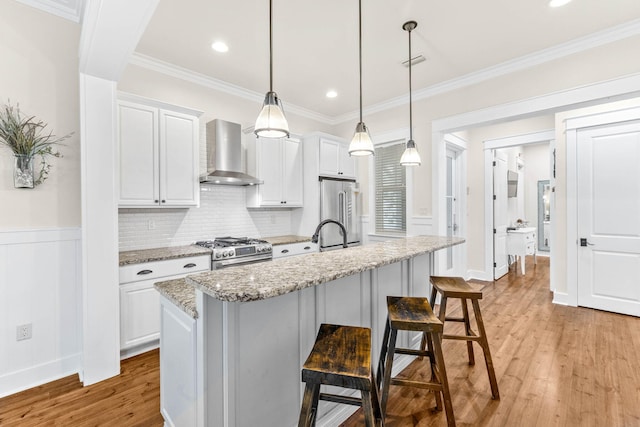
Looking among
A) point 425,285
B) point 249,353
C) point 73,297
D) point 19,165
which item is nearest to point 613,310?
point 425,285

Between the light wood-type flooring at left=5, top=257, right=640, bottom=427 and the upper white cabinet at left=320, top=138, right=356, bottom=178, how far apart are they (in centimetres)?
273

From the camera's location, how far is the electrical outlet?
215cm

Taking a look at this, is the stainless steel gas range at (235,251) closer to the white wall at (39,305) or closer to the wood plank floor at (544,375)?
the white wall at (39,305)

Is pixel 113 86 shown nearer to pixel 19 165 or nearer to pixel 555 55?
pixel 19 165

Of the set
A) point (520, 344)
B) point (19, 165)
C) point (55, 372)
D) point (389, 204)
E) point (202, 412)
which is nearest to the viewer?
point (202, 412)

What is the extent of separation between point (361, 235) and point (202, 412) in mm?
3867

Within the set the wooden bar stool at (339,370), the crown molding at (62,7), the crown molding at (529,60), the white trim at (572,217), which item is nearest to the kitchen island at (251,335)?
the wooden bar stool at (339,370)

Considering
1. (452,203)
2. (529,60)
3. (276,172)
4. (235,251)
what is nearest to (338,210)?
(276,172)

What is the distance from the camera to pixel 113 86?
7.53 feet

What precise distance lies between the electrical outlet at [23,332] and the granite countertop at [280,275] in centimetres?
195

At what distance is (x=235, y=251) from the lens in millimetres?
3119

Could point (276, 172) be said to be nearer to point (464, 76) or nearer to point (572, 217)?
point (464, 76)

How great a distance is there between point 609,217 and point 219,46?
480cm

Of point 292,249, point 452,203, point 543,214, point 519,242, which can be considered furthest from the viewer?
point 543,214
